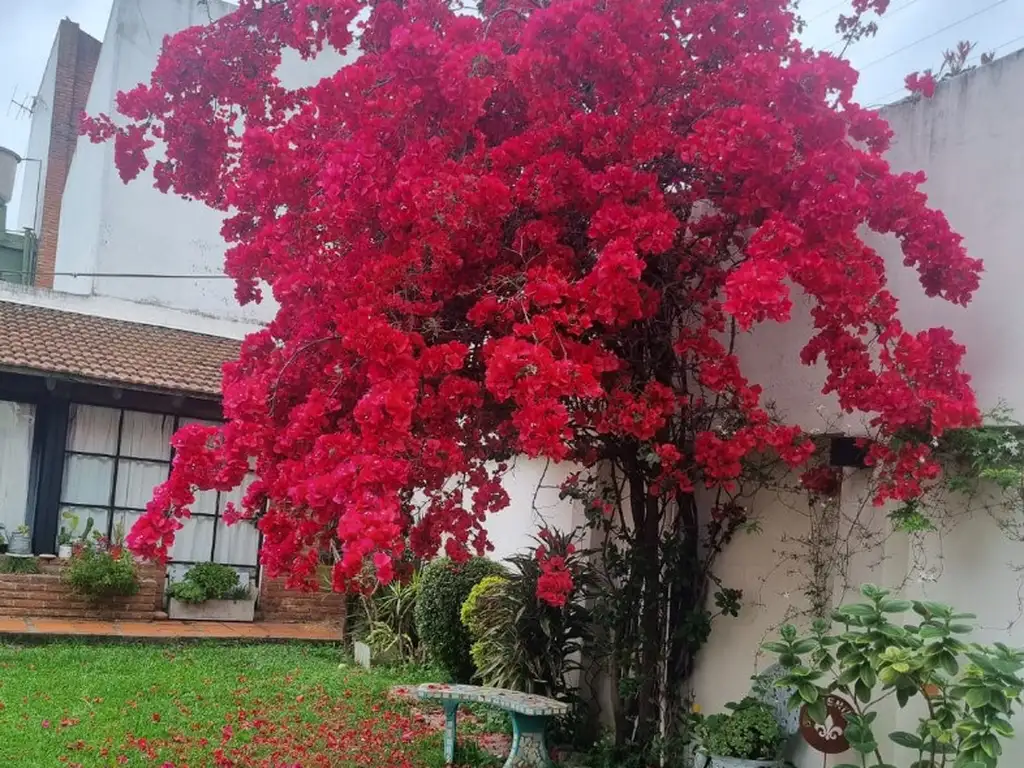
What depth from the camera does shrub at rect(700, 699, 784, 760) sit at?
4711mm

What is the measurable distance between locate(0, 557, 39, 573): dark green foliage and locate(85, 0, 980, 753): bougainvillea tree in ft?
22.1

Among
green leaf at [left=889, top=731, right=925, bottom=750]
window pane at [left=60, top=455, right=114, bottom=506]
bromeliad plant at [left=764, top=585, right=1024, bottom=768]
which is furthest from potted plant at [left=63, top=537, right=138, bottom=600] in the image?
green leaf at [left=889, top=731, right=925, bottom=750]

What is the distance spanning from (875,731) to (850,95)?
115 inches

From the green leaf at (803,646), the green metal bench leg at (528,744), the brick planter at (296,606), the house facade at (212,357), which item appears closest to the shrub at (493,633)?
the house facade at (212,357)

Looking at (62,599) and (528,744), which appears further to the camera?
(62,599)

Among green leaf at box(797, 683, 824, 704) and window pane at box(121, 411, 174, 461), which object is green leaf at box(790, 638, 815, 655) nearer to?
green leaf at box(797, 683, 824, 704)

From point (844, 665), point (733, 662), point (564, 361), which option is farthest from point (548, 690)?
point (564, 361)

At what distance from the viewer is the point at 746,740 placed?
15.5ft

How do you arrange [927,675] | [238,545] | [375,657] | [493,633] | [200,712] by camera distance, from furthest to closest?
1. [238,545]
2. [375,657]
3. [493,633]
4. [200,712]
5. [927,675]

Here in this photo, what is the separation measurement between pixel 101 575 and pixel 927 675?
29.8 feet

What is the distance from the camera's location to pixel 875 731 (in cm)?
441

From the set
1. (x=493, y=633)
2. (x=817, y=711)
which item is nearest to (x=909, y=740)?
(x=817, y=711)

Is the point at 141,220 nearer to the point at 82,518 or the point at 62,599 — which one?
the point at 82,518

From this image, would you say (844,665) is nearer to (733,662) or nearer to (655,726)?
(733,662)
